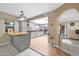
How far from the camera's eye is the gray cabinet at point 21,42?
2.52m

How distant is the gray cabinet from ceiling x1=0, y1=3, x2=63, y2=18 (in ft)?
1.80

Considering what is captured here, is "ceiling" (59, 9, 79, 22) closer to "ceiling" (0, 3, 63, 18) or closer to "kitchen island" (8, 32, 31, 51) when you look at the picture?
"ceiling" (0, 3, 63, 18)

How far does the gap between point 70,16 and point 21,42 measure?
131 centimetres

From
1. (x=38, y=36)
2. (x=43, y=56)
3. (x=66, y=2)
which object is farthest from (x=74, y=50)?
(x=66, y=2)

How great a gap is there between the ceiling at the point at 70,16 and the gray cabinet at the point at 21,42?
964 mm

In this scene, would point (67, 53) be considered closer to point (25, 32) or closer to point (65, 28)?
point (65, 28)

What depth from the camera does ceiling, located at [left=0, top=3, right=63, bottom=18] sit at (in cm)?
240

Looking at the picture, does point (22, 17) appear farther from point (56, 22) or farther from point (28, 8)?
point (56, 22)

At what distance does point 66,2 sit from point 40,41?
1.11m

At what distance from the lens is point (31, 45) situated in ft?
8.43

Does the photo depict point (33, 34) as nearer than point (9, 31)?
No

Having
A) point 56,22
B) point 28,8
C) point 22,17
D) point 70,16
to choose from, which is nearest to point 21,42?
point 22,17

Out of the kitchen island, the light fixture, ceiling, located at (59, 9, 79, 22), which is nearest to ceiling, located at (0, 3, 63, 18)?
the light fixture

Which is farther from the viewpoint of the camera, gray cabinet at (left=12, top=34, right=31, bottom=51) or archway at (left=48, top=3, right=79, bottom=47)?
gray cabinet at (left=12, top=34, right=31, bottom=51)
